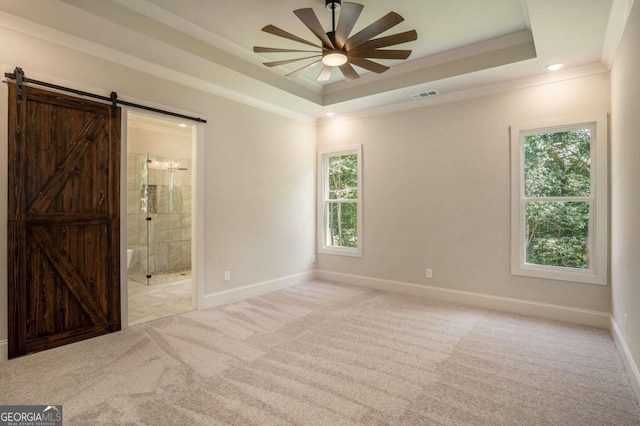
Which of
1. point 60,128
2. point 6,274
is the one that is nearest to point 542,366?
point 6,274

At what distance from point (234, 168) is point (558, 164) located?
13.2 feet

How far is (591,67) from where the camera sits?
11.9ft

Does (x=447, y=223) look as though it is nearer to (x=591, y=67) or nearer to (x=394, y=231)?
(x=394, y=231)

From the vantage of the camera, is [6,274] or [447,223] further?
[447,223]

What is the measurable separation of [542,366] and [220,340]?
2824 mm

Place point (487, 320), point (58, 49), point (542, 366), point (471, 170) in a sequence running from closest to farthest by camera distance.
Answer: point (542, 366)
point (58, 49)
point (487, 320)
point (471, 170)

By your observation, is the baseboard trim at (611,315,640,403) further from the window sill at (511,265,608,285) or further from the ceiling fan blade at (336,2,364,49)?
the ceiling fan blade at (336,2,364,49)

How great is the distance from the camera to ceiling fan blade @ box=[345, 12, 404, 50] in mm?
2414

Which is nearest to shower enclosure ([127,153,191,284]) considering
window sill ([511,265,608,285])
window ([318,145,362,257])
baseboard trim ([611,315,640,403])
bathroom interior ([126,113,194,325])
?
bathroom interior ([126,113,194,325])

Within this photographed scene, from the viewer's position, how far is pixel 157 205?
6.21 metres

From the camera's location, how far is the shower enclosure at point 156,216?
6074 millimetres

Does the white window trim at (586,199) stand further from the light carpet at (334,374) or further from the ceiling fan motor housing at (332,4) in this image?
the ceiling fan motor housing at (332,4)

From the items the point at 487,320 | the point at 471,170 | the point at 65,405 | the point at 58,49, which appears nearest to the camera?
the point at 65,405

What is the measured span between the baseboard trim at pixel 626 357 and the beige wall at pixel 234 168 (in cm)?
404
